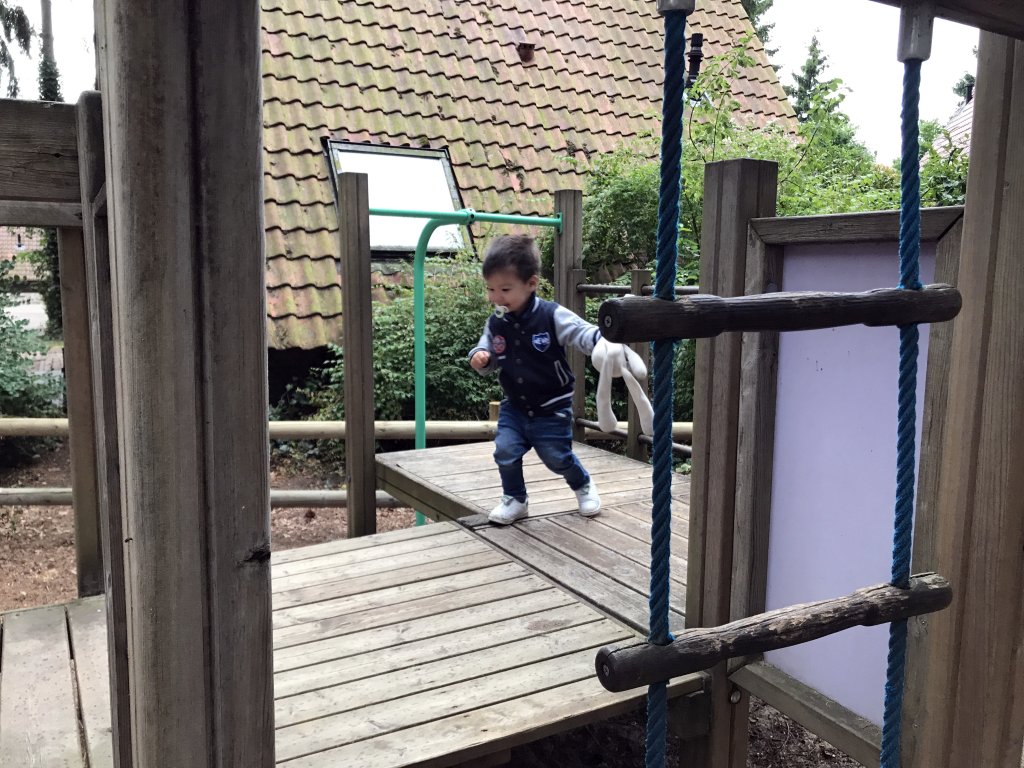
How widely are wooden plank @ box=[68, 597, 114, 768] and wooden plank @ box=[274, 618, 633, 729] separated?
1.29 feet

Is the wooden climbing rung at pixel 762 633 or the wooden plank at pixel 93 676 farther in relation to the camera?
the wooden plank at pixel 93 676

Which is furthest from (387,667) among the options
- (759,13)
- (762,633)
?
(759,13)

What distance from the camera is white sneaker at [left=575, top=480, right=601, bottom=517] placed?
334 centimetres

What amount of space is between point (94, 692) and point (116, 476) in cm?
117

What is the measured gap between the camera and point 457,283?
21.4 feet

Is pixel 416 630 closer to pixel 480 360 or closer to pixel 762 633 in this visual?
pixel 480 360

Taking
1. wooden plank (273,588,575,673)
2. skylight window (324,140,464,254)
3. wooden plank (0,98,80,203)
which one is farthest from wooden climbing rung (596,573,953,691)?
skylight window (324,140,464,254)

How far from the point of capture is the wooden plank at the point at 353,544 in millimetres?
2932

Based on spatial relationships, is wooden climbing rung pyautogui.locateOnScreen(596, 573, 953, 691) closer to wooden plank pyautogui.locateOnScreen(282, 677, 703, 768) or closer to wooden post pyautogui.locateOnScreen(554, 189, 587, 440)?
wooden plank pyautogui.locateOnScreen(282, 677, 703, 768)

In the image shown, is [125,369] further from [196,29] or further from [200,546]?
[196,29]

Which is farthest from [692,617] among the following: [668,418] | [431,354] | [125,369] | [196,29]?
[431,354]

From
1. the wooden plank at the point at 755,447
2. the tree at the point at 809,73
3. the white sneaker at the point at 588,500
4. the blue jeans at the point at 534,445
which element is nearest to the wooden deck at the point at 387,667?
the wooden plank at the point at 755,447

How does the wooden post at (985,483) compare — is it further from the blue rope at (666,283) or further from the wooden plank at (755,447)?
the blue rope at (666,283)

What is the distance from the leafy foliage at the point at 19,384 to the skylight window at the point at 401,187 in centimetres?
270
